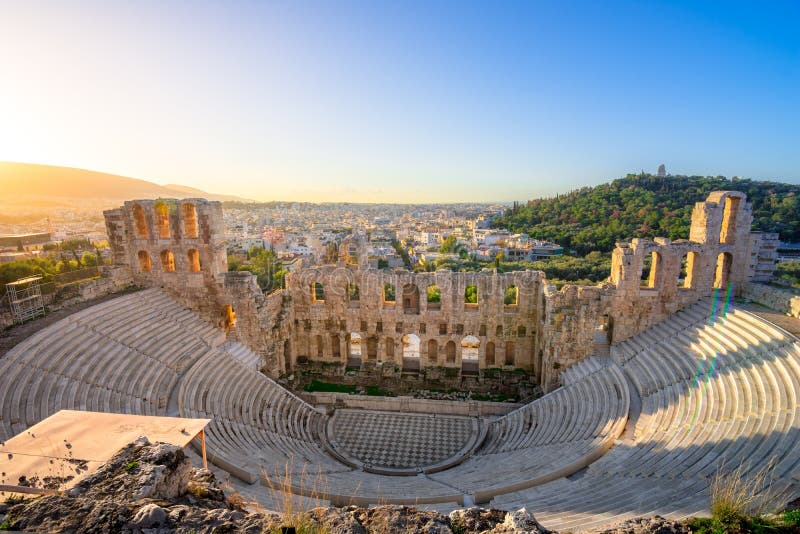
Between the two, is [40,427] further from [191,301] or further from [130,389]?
[191,301]

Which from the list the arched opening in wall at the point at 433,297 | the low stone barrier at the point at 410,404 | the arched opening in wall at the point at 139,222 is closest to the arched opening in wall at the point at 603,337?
the low stone barrier at the point at 410,404

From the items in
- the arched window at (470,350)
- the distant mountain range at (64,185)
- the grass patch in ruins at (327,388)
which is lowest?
the arched window at (470,350)

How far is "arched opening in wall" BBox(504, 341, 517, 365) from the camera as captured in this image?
25828mm

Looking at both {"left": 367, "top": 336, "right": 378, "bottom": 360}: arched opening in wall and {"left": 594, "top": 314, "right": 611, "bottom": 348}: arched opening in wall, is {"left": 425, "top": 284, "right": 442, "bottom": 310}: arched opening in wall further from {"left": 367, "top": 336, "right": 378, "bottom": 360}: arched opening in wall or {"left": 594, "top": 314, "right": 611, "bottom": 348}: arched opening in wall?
{"left": 594, "top": 314, "right": 611, "bottom": 348}: arched opening in wall

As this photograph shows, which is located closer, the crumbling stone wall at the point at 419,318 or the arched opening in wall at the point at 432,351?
the crumbling stone wall at the point at 419,318

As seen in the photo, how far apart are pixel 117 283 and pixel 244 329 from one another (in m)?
7.41

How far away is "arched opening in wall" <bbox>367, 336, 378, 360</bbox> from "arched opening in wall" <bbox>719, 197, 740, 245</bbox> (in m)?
20.4

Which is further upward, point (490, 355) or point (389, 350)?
point (389, 350)

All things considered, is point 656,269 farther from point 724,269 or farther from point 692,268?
point 724,269

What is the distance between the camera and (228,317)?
80.8 ft

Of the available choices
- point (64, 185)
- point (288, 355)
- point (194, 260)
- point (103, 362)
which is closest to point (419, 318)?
point (288, 355)

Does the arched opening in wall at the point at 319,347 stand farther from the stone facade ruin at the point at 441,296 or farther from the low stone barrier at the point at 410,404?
the low stone barrier at the point at 410,404

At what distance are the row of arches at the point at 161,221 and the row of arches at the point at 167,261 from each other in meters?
1.02

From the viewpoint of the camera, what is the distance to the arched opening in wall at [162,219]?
23.6 meters
